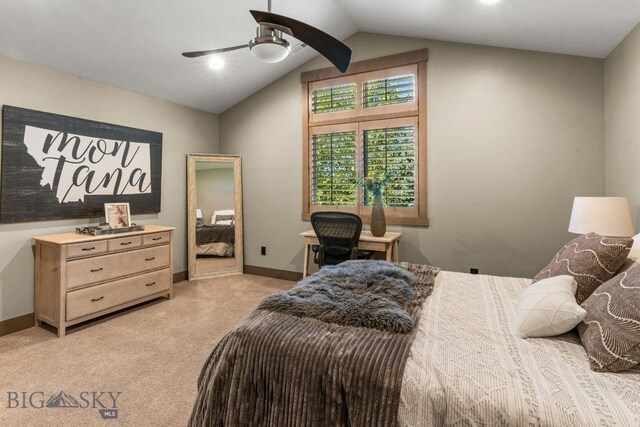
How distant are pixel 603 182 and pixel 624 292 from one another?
2.38 meters

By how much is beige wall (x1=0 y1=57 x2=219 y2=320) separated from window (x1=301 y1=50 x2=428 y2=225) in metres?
1.71

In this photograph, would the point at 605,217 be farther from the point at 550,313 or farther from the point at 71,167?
the point at 71,167

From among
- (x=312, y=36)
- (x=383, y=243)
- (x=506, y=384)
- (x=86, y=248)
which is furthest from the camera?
(x=383, y=243)

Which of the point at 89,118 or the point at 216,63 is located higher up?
the point at 216,63

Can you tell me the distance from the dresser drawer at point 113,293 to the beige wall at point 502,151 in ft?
9.34

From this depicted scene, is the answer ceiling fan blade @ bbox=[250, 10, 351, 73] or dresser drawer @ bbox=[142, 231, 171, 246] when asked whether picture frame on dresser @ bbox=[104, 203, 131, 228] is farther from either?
ceiling fan blade @ bbox=[250, 10, 351, 73]

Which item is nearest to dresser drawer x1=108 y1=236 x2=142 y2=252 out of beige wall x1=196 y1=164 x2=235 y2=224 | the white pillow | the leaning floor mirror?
the leaning floor mirror

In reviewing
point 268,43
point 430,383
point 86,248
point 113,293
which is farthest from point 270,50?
point 113,293

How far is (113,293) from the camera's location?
3047 mm

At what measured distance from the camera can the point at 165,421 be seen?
67.0 inches

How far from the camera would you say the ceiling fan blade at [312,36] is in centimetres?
182

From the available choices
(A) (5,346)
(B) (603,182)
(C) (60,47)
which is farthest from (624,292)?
(C) (60,47)

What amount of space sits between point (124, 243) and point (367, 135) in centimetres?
297

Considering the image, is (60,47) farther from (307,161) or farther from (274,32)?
(307,161)
